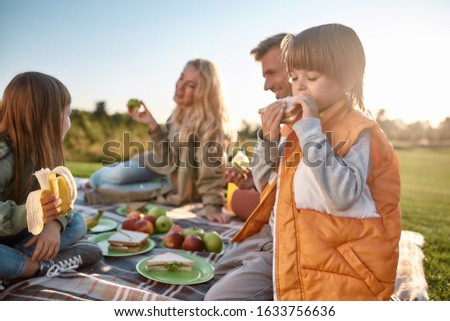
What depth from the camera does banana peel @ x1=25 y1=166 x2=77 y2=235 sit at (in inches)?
49.8

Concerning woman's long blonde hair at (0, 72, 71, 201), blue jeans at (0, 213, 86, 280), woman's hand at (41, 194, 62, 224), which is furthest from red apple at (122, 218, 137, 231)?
woman's hand at (41, 194, 62, 224)

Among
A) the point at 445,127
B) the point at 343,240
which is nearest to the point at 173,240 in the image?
the point at 343,240

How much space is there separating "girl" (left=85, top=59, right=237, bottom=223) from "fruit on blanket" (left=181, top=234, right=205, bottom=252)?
69 cm

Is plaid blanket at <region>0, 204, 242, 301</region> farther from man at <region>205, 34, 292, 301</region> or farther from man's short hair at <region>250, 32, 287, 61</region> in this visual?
man's short hair at <region>250, 32, 287, 61</region>

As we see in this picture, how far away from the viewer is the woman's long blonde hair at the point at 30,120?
1409mm

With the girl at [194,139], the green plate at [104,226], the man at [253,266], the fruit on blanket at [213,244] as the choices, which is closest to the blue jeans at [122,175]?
the girl at [194,139]

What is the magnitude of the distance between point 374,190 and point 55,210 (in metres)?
0.99

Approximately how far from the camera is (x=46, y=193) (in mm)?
1282

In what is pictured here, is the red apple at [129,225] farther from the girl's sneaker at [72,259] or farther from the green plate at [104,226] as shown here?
the girl's sneaker at [72,259]

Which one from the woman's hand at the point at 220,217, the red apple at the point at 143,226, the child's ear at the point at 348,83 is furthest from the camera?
the woman's hand at the point at 220,217

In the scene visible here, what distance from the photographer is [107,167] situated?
10.6ft

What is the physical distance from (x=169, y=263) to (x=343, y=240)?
2.48ft
